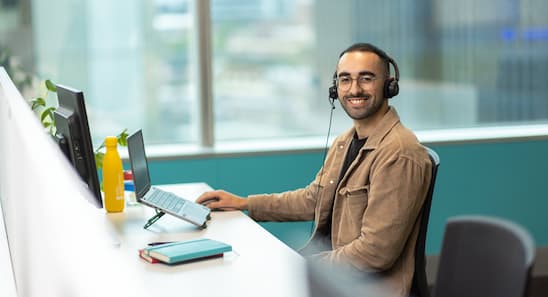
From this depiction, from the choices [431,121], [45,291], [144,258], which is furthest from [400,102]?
[45,291]

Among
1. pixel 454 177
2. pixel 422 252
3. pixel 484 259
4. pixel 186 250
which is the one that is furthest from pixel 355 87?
pixel 454 177

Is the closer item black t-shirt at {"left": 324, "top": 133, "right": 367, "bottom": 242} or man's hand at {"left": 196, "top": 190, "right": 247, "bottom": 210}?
black t-shirt at {"left": 324, "top": 133, "right": 367, "bottom": 242}

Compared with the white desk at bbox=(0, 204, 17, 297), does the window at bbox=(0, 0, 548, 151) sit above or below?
above

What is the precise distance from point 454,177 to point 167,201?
2.18m

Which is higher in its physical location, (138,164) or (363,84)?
(363,84)

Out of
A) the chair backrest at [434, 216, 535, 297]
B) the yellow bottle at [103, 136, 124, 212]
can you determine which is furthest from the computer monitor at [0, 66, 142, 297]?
the yellow bottle at [103, 136, 124, 212]

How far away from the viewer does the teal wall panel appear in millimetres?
4000

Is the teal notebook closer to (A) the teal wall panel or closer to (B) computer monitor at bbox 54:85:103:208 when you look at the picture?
(B) computer monitor at bbox 54:85:103:208

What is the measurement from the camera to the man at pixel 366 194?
7.56 feet

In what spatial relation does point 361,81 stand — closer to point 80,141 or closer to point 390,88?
point 390,88

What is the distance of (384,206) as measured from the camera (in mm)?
2309

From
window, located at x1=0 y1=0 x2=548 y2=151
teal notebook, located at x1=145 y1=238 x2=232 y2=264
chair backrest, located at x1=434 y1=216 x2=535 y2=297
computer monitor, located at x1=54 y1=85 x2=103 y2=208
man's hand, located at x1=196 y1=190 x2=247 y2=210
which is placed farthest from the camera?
window, located at x1=0 y1=0 x2=548 y2=151

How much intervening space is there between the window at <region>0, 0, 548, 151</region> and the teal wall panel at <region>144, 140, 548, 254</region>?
20cm

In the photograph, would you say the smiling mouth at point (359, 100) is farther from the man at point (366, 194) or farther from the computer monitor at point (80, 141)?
the computer monitor at point (80, 141)
